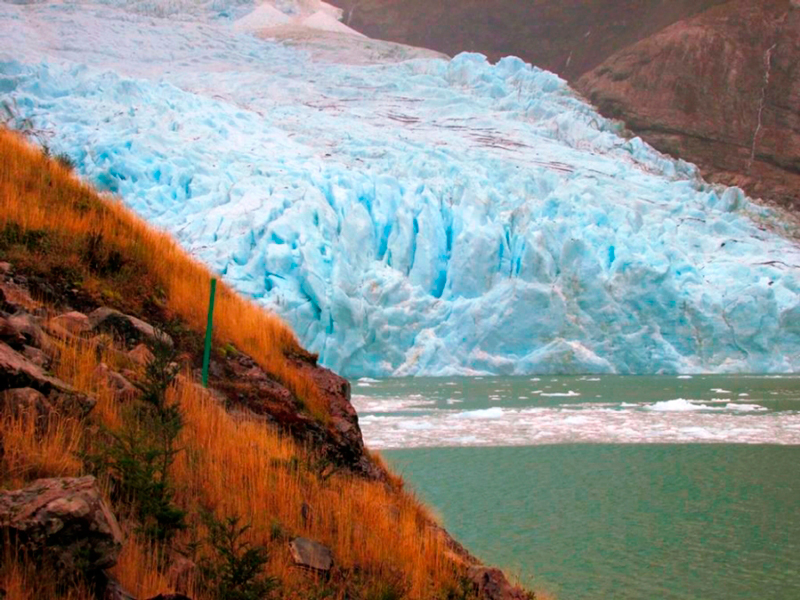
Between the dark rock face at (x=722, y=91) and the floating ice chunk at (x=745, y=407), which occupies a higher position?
the dark rock face at (x=722, y=91)

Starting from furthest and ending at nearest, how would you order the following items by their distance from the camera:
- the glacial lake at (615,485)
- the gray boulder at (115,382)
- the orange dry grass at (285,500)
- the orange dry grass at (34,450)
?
1. the glacial lake at (615,485)
2. the gray boulder at (115,382)
3. the orange dry grass at (285,500)
4. the orange dry grass at (34,450)

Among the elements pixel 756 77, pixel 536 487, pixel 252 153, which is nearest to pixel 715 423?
pixel 536 487

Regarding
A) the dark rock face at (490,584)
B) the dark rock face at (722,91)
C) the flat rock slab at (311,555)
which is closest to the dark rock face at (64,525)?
the flat rock slab at (311,555)

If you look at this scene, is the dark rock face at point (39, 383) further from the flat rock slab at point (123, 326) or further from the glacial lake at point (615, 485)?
the glacial lake at point (615, 485)

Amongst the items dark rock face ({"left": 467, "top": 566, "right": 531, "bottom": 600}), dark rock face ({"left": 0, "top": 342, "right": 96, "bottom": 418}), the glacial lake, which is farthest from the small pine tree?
the glacial lake

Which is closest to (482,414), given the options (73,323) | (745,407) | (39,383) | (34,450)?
(745,407)

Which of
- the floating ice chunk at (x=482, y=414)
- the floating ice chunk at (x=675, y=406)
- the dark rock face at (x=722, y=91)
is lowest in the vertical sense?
the floating ice chunk at (x=482, y=414)

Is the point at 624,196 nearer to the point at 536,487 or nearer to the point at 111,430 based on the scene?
the point at 536,487
